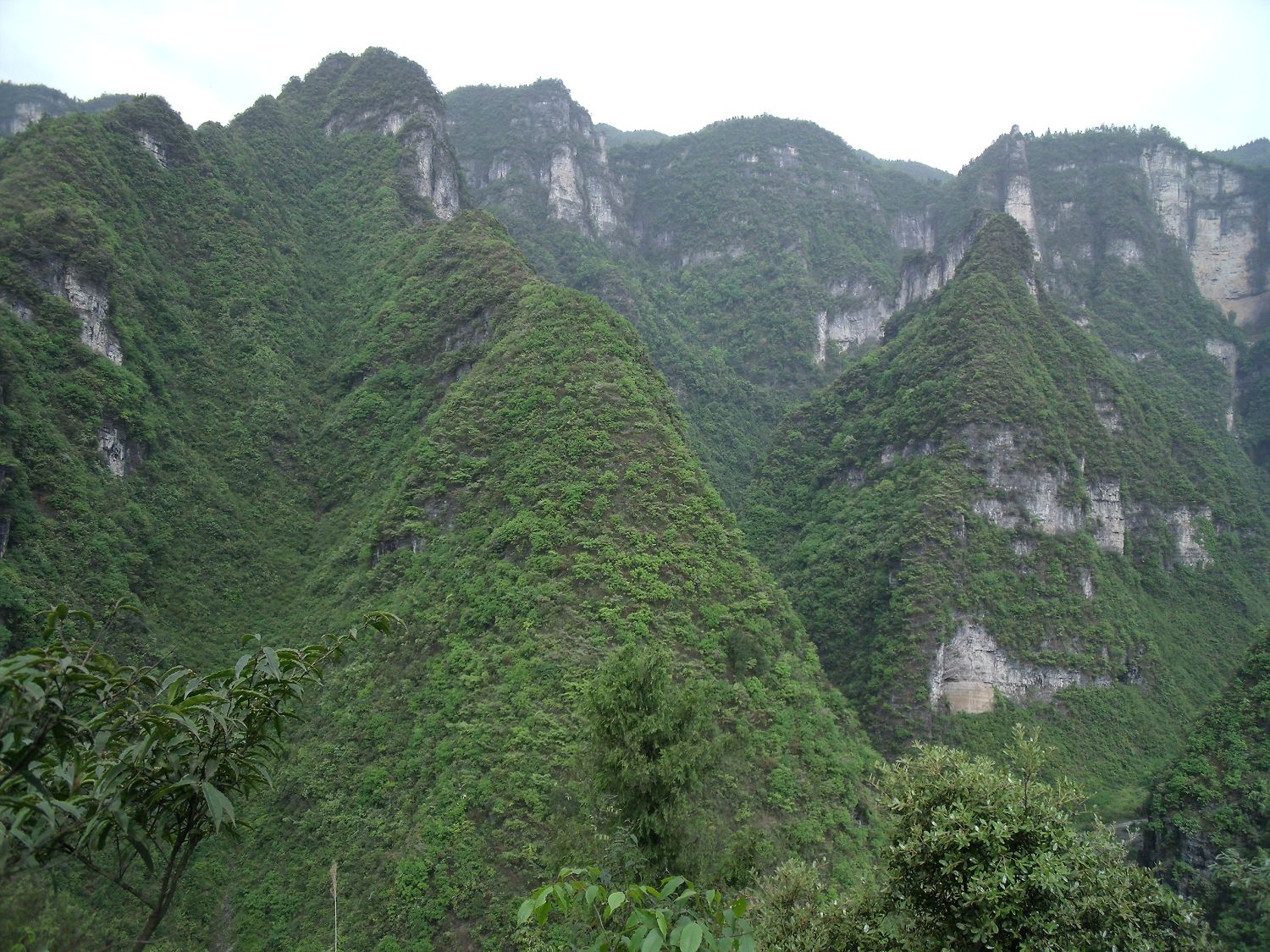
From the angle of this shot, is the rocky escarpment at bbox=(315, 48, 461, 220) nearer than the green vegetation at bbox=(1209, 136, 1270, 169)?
Yes

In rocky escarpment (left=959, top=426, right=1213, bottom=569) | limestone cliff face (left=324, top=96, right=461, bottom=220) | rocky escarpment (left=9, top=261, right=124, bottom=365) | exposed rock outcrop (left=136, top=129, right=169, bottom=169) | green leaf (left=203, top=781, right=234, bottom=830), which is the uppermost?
limestone cliff face (left=324, top=96, right=461, bottom=220)

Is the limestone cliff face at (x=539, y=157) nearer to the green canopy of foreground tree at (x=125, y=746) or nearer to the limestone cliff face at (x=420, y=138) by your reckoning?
the limestone cliff face at (x=420, y=138)

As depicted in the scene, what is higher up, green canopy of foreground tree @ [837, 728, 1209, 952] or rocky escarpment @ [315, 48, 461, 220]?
rocky escarpment @ [315, 48, 461, 220]

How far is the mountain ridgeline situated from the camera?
25.7 m

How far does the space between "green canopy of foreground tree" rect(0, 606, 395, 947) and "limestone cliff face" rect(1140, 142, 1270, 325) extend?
501 feet

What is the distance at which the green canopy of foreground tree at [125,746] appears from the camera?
285 cm

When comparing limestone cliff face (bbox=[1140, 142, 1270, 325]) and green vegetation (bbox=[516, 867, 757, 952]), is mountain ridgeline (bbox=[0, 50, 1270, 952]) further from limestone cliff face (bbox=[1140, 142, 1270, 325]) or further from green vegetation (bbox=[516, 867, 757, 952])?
limestone cliff face (bbox=[1140, 142, 1270, 325])

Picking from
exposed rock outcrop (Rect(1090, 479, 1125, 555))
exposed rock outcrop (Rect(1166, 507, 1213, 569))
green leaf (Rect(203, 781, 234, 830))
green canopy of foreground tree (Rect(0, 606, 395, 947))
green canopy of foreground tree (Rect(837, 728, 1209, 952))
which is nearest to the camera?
green canopy of foreground tree (Rect(0, 606, 395, 947))

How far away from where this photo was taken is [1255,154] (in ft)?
551

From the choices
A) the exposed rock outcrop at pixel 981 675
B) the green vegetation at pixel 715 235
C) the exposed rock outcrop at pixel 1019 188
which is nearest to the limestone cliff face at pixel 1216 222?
the exposed rock outcrop at pixel 1019 188

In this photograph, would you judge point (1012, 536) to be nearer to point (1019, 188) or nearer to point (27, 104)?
point (1019, 188)

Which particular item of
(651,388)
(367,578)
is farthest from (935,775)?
(651,388)

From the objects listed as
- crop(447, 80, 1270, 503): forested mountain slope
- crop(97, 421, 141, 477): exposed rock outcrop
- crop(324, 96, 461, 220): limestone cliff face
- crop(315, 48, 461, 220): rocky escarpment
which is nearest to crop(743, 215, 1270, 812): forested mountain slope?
crop(447, 80, 1270, 503): forested mountain slope

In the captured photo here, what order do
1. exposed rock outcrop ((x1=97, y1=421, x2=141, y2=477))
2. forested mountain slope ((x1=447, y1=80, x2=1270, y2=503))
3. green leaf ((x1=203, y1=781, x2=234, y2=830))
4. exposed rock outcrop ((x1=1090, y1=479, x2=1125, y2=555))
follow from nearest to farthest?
green leaf ((x1=203, y1=781, x2=234, y2=830)), exposed rock outcrop ((x1=97, y1=421, x2=141, y2=477)), exposed rock outcrop ((x1=1090, y1=479, x2=1125, y2=555)), forested mountain slope ((x1=447, y1=80, x2=1270, y2=503))
